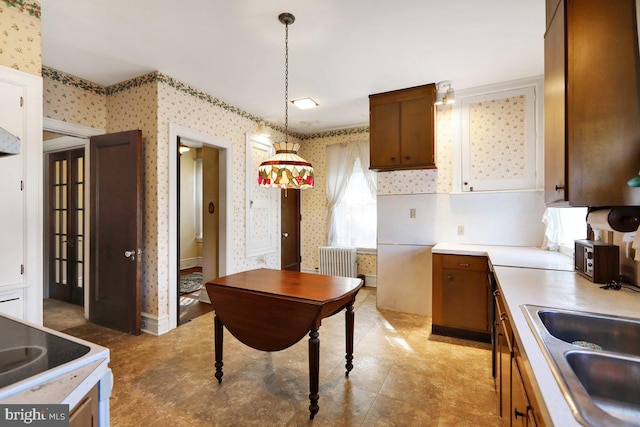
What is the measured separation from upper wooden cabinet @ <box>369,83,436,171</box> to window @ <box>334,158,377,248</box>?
137 cm

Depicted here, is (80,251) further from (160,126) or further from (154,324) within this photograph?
(160,126)

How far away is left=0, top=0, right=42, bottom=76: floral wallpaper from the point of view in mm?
1857

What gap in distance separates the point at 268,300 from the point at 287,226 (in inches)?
126

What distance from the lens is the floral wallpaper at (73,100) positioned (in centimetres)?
280

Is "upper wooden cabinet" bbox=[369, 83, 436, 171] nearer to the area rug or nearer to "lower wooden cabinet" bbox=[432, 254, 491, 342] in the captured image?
"lower wooden cabinet" bbox=[432, 254, 491, 342]

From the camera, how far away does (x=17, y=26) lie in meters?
1.90

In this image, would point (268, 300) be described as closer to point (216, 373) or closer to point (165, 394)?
point (216, 373)

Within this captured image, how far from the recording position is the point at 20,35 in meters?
1.92

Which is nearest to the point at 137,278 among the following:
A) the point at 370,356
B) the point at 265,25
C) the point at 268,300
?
the point at 268,300

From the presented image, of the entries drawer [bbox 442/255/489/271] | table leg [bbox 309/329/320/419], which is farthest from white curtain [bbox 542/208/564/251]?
table leg [bbox 309/329/320/419]

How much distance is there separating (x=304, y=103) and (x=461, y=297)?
9.21ft

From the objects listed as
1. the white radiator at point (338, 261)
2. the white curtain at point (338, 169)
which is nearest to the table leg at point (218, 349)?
the white radiator at point (338, 261)

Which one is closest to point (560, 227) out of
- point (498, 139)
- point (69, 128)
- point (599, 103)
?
point (498, 139)

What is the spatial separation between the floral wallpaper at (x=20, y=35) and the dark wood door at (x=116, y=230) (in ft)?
3.01
